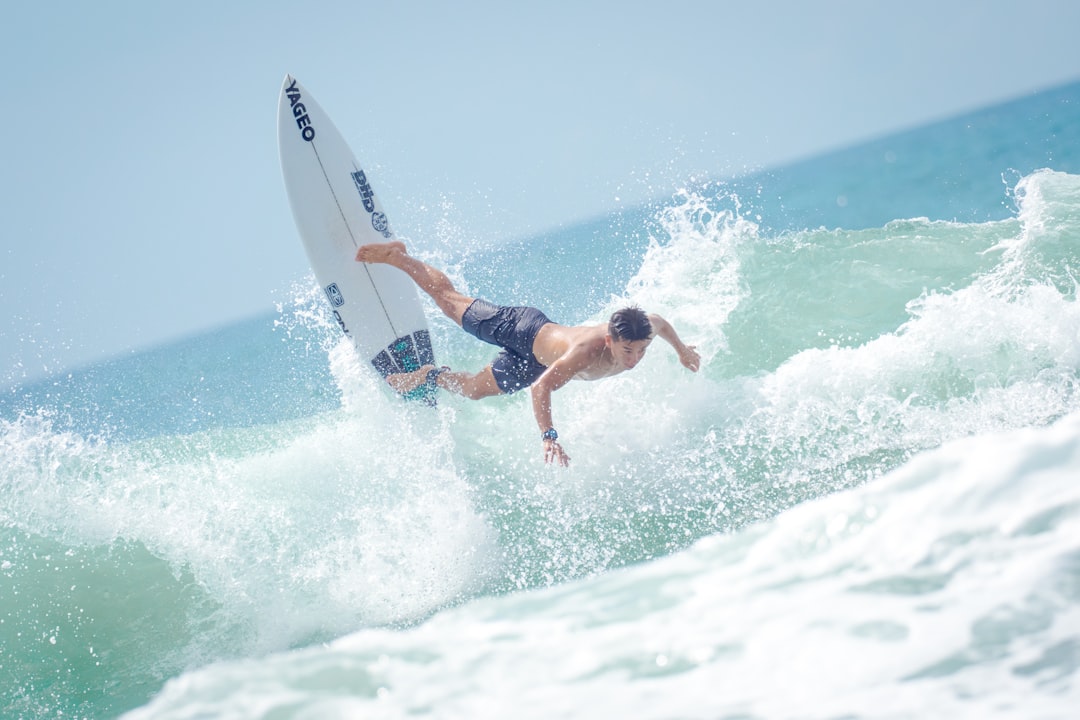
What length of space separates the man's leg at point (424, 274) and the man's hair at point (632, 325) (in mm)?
1814

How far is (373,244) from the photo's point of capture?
7.40m

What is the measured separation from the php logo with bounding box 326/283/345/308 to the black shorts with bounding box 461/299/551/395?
1.32 meters

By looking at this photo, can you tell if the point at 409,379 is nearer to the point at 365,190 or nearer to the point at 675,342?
the point at 365,190

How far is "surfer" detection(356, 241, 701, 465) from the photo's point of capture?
5.35 metres

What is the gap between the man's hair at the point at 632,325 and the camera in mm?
5270

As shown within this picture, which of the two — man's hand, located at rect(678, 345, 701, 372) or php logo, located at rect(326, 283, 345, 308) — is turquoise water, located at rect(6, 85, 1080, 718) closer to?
php logo, located at rect(326, 283, 345, 308)

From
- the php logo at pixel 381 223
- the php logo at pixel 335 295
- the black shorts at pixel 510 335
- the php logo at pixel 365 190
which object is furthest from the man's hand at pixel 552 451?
the php logo at pixel 365 190

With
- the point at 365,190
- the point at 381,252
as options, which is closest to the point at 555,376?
the point at 381,252

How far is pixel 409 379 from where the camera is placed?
23.4ft

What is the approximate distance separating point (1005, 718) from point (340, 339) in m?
6.30

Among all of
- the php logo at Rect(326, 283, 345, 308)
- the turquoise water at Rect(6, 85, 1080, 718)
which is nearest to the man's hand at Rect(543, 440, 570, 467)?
the turquoise water at Rect(6, 85, 1080, 718)

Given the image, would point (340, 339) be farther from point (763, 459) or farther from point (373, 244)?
point (763, 459)

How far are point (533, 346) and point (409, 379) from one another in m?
1.31

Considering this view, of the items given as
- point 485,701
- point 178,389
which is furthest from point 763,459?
point 178,389
